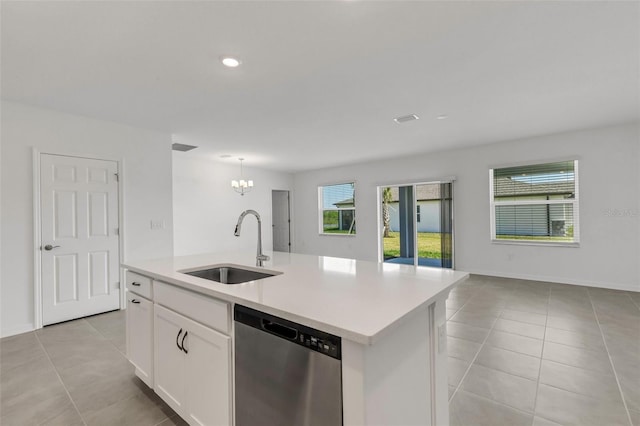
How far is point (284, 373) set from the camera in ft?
3.47

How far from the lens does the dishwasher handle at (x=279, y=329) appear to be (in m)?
1.02

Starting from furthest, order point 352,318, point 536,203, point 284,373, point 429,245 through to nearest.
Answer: point 429,245, point 536,203, point 284,373, point 352,318

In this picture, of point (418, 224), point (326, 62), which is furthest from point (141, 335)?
point (418, 224)

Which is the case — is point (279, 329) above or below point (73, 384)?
above

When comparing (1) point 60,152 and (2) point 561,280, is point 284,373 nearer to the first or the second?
(1) point 60,152

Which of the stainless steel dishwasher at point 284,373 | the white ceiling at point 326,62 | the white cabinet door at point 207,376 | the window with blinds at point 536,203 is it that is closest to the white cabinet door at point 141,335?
the white cabinet door at point 207,376

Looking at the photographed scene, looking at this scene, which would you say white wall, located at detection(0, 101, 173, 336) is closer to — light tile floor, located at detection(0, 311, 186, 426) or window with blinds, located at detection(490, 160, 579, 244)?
light tile floor, located at detection(0, 311, 186, 426)

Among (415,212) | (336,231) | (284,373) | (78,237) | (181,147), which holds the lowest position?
(284,373)

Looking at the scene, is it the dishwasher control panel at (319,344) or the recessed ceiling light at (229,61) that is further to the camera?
the recessed ceiling light at (229,61)

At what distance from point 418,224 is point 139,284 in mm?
5356

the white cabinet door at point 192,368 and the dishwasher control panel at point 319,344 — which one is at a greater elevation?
the dishwasher control panel at point 319,344

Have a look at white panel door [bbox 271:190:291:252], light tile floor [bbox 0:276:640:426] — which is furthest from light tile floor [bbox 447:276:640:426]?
white panel door [bbox 271:190:291:252]

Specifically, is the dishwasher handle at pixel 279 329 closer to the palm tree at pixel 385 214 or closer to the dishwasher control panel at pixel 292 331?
the dishwasher control panel at pixel 292 331

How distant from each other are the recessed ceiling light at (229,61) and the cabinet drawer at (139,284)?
5.70ft
